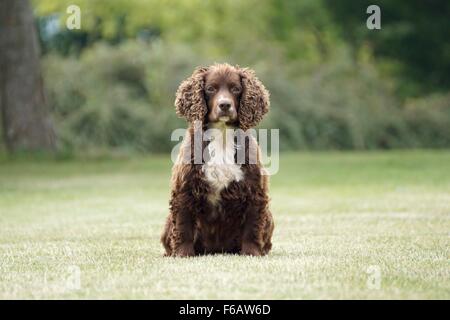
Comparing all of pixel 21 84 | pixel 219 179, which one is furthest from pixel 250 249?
pixel 21 84

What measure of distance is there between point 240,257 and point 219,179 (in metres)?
0.68

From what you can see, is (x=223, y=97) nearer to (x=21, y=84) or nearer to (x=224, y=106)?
(x=224, y=106)

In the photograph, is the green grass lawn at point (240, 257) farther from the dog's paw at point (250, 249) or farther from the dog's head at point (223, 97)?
the dog's head at point (223, 97)

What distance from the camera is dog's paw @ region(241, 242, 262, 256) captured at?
7.70 metres

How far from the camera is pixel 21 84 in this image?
22.8m

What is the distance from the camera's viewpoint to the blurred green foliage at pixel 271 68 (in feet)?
89.5

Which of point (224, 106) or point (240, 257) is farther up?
point (224, 106)

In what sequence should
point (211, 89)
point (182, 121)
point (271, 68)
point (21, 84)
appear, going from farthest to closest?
point (271, 68) < point (182, 121) < point (21, 84) < point (211, 89)

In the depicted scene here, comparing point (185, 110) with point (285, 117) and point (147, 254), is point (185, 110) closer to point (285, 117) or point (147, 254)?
point (147, 254)

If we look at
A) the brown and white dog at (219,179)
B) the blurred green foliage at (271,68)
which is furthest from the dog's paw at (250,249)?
the blurred green foliage at (271,68)

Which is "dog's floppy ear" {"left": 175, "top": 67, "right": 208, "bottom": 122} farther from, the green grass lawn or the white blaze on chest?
the green grass lawn

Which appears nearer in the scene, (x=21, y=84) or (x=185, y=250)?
(x=185, y=250)

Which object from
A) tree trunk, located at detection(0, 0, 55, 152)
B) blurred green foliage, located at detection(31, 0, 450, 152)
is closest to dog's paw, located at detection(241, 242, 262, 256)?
tree trunk, located at detection(0, 0, 55, 152)
